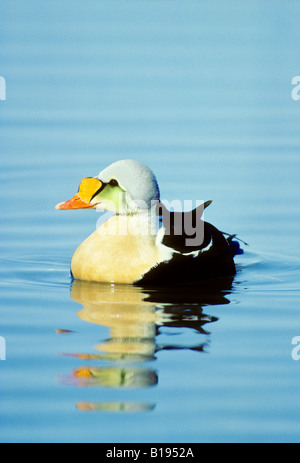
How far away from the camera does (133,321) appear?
7285 millimetres

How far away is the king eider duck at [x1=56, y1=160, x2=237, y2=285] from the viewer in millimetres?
8234

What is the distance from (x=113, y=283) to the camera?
8.30m

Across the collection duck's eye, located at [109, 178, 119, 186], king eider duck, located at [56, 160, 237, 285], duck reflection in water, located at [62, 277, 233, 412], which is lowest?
duck reflection in water, located at [62, 277, 233, 412]

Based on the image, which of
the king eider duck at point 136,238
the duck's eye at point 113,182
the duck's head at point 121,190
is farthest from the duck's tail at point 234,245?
the duck's eye at point 113,182

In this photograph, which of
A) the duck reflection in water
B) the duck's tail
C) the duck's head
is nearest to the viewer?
the duck reflection in water

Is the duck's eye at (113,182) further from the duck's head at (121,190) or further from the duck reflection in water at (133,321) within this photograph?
the duck reflection in water at (133,321)

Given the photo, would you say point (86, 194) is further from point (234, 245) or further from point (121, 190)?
point (234, 245)

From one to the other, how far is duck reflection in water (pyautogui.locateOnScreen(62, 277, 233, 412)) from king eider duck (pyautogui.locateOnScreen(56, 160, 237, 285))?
11cm

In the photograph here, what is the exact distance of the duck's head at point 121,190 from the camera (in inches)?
324

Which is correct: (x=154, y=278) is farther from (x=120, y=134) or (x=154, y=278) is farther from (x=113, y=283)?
(x=120, y=134)

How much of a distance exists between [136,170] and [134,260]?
0.68 metres

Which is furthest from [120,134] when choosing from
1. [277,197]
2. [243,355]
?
[243,355]

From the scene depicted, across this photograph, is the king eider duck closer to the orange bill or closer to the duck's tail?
the orange bill

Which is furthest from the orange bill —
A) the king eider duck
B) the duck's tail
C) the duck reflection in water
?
the duck's tail
